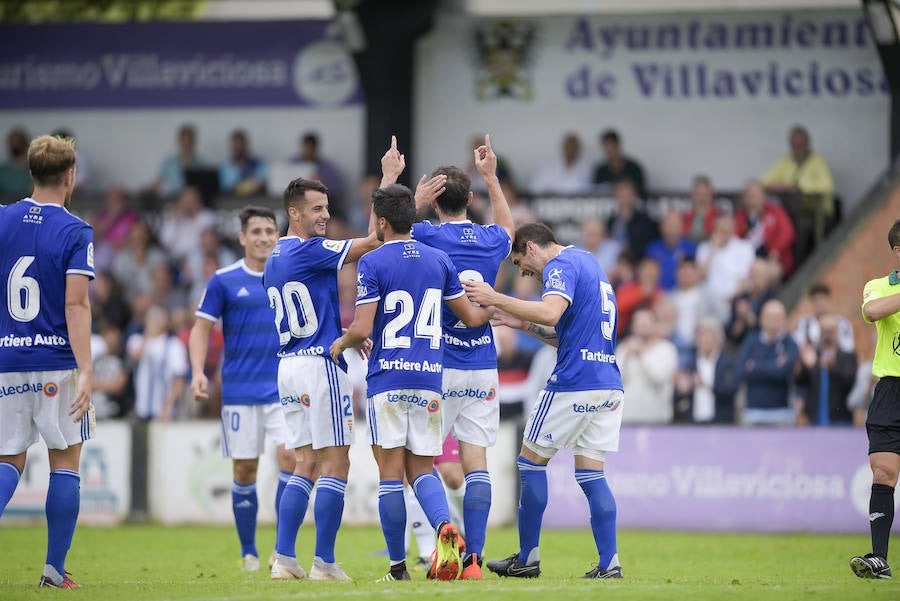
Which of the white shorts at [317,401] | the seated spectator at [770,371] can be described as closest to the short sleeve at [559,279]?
the white shorts at [317,401]

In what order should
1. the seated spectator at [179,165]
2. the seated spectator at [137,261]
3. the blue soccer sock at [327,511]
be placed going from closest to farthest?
1. the blue soccer sock at [327,511]
2. the seated spectator at [137,261]
3. the seated spectator at [179,165]

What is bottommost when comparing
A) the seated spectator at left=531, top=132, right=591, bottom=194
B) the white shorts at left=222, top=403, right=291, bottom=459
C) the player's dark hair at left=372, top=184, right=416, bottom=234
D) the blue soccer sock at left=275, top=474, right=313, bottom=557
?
the blue soccer sock at left=275, top=474, right=313, bottom=557

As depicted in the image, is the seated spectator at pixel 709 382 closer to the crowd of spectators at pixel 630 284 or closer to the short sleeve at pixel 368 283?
the crowd of spectators at pixel 630 284

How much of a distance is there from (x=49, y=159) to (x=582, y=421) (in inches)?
160

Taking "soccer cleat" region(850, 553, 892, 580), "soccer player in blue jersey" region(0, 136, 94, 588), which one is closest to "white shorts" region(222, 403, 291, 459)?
"soccer player in blue jersey" region(0, 136, 94, 588)

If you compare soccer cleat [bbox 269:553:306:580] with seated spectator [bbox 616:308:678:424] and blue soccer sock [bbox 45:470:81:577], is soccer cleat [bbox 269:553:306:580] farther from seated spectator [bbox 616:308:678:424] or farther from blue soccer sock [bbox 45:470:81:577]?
seated spectator [bbox 616:308:678:424]

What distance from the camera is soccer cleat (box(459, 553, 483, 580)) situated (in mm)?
9680

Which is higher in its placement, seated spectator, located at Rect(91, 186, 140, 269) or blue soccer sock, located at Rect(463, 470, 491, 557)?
seated spectator, located at Rect(91, 186, 140, 269)

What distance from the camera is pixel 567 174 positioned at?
21.8m

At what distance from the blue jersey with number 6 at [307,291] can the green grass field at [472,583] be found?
172cm

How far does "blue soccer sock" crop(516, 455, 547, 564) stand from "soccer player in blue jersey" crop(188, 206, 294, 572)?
2304 mm

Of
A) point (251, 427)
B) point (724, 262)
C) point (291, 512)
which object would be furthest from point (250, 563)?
point (724, 262)

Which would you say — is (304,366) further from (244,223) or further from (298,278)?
(244,223)

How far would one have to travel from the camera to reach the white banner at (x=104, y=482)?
17.5 m
